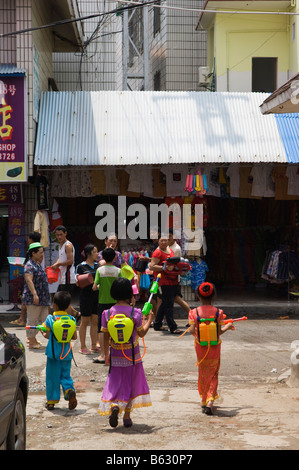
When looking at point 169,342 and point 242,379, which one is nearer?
point 242,379

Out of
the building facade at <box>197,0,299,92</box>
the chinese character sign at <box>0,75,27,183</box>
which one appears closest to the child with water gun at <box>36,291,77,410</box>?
the chinese character sign at <box>0,75,27,183</box>

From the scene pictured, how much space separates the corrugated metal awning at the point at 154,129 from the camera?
1444 centimetres

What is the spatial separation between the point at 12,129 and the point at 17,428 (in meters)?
9.44

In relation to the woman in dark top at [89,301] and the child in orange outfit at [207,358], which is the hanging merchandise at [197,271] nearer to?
the woman in dark top at [89,301]

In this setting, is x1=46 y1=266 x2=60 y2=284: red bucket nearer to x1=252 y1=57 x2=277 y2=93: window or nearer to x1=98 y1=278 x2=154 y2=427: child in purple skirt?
x1=98 y1=278 x2=154 y2=427: child in purple skirt

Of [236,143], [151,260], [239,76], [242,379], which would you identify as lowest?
[242,379]

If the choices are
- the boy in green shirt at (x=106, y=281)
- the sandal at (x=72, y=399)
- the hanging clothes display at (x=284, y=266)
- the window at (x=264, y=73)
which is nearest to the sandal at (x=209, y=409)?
the sandal at (x=72, y=399)

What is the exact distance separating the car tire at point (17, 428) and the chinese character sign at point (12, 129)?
861cm

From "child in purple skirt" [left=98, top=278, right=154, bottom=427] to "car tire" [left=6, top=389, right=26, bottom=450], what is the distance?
124cm

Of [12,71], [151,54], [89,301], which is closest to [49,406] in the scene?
[89,301]

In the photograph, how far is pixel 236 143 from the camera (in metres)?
14.9

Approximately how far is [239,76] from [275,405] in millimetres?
14454
